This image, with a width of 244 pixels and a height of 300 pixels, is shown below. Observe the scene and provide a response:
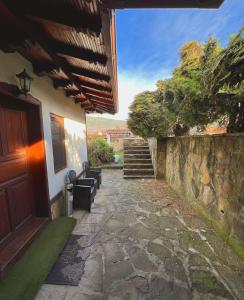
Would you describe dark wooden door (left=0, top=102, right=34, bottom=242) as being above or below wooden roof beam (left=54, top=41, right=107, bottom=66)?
below

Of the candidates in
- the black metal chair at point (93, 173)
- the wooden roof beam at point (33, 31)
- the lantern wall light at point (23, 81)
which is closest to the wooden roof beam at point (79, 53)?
the wooden roof beam at point (33, 31)

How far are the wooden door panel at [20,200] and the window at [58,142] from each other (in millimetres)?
833

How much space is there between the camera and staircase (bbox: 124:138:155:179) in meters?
7.51

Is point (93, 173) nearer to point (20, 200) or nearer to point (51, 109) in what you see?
point (51, 109)

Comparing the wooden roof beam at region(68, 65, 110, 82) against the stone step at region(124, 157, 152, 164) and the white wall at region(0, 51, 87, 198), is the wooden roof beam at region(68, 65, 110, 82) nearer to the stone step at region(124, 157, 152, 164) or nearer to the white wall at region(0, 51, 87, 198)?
the white wall at region(0, 51, 87, 198)

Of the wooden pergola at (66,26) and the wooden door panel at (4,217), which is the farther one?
the wooden door panel at (4,217)

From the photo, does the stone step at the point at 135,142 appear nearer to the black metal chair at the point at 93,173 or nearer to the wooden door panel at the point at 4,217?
the black metal chair at the point at 93,173

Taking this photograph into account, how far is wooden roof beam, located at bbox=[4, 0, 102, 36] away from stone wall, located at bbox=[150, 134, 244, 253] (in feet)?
7.68

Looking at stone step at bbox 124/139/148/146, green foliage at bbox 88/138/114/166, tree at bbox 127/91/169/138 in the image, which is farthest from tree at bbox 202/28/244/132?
green foliage at bbox 88/138/114/166

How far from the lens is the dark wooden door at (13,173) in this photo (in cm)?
248

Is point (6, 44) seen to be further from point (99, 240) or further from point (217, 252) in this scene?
point (217, 252)

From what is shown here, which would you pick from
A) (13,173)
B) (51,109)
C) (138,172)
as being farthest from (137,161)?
(13,173)

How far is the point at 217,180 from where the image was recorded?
123 inches

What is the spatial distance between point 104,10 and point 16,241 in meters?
2.99
